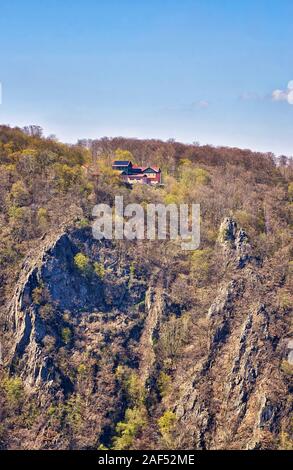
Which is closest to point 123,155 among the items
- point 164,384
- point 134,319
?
point 134,319

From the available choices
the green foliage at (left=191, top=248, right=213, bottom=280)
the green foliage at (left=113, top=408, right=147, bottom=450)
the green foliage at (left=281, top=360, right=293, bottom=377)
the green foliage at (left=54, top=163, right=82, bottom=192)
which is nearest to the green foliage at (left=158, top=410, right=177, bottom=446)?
the green foliage at (left=113, top=408, right=147, bottom=450)

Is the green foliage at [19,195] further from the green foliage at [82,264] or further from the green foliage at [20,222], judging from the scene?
the green foliage at [82,264]

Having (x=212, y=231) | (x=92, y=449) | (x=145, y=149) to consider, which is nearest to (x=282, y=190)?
(x=212, y=231)

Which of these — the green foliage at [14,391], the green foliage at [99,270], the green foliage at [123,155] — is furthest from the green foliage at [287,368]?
the green foliage at [123,155]

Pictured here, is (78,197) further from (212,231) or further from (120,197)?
(212,231)

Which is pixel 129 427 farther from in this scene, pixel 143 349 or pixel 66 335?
pixel 66 335

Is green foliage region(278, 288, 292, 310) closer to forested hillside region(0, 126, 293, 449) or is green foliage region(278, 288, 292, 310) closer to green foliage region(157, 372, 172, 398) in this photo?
forested hillside region(0, 126, 293, 449)
